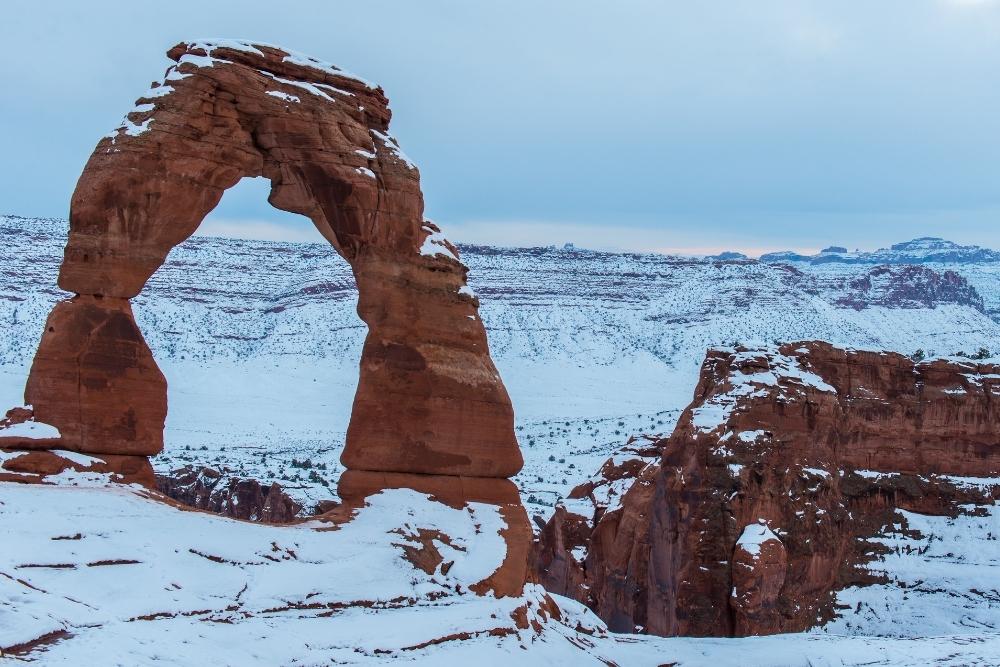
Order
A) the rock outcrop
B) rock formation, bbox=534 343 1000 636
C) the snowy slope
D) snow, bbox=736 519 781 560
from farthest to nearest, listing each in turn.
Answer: the snowy slope < the rock outcrop < rock formation, bbox=534 343 1000 636 < snow, bbox=736 519 781 560

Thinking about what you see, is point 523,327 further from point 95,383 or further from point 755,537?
point 95,383

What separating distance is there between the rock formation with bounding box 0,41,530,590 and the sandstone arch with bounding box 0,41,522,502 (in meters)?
0.03

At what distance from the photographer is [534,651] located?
26.1 metres

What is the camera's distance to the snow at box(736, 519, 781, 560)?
37.4 metres

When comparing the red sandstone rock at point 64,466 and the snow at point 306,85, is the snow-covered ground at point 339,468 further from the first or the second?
the snow at point 306,85

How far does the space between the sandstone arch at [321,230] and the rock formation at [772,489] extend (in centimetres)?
674

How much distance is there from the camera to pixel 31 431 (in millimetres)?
24641

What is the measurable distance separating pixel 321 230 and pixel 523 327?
393ft

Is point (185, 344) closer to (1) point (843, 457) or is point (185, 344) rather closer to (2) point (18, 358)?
(2) point (18, 358)

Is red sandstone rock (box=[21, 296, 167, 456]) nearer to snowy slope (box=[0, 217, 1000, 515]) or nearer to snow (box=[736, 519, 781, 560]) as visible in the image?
snow (box=[736, 519, 781, 560])

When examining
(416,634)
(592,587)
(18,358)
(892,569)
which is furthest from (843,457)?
(18,358)

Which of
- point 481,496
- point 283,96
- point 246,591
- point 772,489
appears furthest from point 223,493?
point 246,591

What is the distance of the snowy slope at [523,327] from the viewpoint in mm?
110438

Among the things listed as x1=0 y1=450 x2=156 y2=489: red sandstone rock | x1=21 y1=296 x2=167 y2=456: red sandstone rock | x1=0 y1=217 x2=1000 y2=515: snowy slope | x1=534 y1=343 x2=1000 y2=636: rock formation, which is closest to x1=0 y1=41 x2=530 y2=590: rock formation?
x1=21 y1=296 x2=167 y2=456: red sandstone rock
